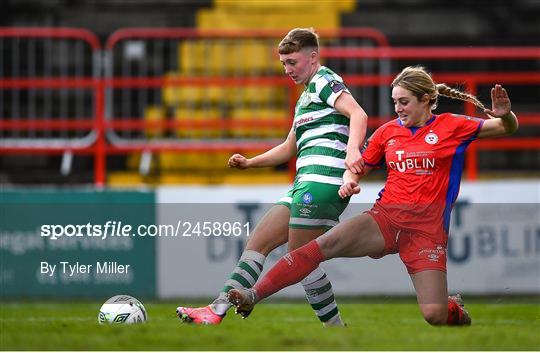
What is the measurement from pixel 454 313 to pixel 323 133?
4.05ft

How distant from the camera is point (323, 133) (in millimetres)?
7027

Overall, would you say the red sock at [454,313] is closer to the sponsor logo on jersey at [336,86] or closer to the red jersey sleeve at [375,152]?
the red jersey sleeve at [375,152]

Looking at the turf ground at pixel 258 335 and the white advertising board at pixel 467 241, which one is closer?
the turf ground at pixel 258 335

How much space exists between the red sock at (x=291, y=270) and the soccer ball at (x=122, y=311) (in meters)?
1.04

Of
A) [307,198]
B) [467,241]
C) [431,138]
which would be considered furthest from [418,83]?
[467,241]

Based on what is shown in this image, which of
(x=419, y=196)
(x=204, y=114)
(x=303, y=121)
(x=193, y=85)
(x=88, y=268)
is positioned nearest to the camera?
(x=419, y=196)

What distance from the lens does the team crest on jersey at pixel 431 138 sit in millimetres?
6883

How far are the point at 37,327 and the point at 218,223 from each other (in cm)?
126

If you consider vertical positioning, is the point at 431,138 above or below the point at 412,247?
above

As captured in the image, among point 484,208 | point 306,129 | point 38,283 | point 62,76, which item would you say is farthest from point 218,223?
point 62,76

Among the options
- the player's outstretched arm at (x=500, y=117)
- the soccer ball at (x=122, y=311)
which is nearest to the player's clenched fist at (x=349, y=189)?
the player's outstretched arm at (x=500, y=117)

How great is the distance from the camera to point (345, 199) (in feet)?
23.2

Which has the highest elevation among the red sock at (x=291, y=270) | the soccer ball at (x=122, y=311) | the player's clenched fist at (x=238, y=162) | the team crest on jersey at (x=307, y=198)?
the player's clenched fist at (x=238, y=162)

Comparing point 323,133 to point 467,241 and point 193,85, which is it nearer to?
point 467,241
